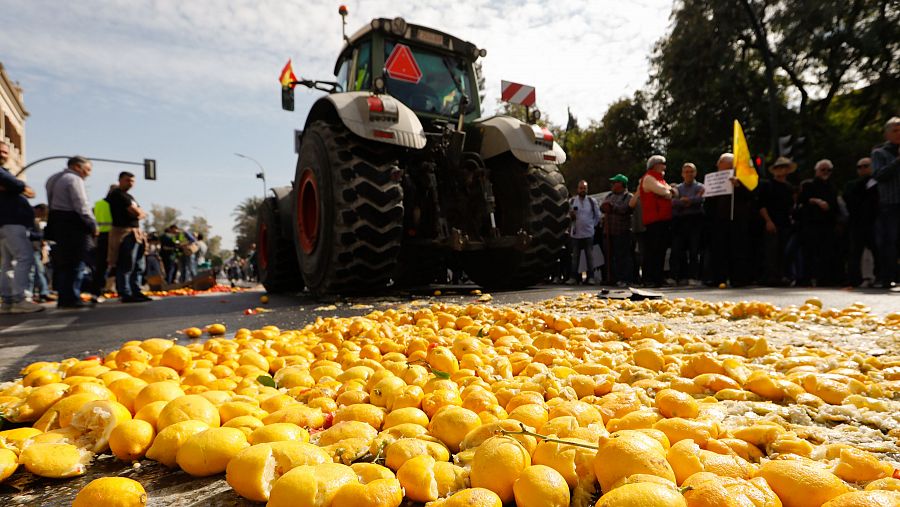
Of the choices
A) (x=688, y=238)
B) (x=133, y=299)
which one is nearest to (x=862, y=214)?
(x=688, y=238)

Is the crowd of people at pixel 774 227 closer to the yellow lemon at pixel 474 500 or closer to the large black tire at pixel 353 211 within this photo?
the large black tire at pixel 353 211

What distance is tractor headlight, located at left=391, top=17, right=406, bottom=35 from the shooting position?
5.61 m

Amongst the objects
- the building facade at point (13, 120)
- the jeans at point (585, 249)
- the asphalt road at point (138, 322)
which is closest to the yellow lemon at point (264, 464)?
the asphalt road at point (138, 322)

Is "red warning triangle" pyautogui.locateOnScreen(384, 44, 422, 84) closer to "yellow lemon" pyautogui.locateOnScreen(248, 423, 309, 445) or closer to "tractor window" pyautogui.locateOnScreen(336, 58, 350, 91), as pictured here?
"tractor window" pyautogui.locateOnScreen(336, 58, 350, 91)

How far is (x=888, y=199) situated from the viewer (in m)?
5.61

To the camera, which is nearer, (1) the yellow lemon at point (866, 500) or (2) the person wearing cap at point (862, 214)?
(1) the yellow lemon at point (866, 500)

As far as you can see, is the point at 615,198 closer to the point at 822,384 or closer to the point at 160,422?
the point at 822,384

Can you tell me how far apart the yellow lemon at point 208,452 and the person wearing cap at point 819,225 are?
7884mm

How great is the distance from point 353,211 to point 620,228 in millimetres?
4965

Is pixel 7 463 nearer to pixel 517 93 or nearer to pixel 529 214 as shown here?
pixel 529 214

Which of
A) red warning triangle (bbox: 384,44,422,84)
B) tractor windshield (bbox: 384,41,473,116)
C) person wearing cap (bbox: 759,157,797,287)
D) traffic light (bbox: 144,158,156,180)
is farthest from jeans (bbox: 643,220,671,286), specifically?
traffic light (bbox: 144,158,156,180)

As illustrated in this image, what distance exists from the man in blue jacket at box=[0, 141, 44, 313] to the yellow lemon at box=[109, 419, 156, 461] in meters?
5.47

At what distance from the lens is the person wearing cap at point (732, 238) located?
21.6 feet

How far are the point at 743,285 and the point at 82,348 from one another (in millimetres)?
7108
